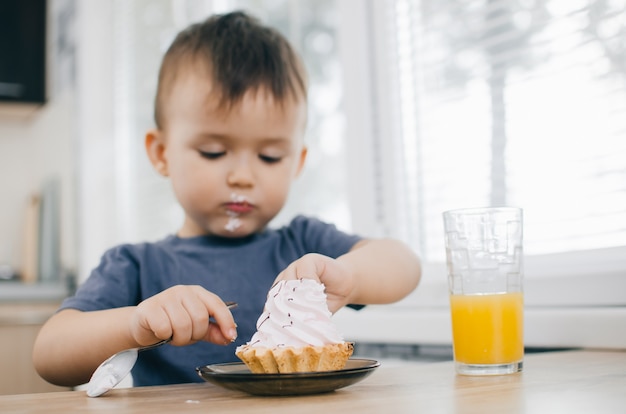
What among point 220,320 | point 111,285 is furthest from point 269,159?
point 220,320

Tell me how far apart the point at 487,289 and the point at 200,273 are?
1.68ft

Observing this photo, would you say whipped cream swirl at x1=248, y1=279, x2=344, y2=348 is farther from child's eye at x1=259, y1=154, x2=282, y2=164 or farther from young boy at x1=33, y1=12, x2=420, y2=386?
child's eye at x1=259, y1=154, x2=282, y2=164

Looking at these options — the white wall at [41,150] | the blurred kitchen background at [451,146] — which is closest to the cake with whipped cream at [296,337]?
the blurred kitchen background at [451,146]

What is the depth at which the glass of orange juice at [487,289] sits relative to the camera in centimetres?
88

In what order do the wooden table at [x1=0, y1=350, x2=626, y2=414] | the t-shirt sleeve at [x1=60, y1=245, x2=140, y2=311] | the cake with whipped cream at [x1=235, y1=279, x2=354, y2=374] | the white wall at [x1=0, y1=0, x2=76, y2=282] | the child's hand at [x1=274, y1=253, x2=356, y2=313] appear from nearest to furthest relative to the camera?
the wooden table at [x1=0, y1=350, x2=626, y2=414]
the cake with whipped cream at [x1=235, y1=279, x2=354, y2=374]
the child's hand at [x1=274, y1=253, x2=356, y2=313]
the t-shirt sleeve at [x1=60, y1=245, x2=140, y2=311]
the white wall at [x1=0, y1=0, x2=76, y2=282]

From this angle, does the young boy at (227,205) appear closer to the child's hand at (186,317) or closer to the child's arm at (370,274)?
the child's arm at (370,274)

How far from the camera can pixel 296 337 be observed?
0.77 meters

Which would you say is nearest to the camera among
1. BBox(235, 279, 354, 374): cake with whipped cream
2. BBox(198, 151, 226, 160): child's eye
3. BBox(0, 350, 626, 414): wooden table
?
BBox(0, 350, 626, 414): wooden table

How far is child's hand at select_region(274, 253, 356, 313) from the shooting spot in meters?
0.87

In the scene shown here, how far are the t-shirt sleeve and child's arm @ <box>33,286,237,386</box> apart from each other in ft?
0.12

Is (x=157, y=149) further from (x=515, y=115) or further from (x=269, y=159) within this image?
(x=515, y=115)

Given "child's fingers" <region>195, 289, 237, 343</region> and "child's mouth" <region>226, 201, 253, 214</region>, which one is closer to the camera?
"child's fingers" <region>195, 289, 237, 343</region>

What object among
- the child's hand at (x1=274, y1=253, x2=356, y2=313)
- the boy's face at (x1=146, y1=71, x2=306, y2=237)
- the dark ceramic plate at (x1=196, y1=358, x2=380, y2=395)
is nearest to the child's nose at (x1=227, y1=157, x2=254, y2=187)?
the boy's face at (x1=146, y1=71, x2=306, y2=237)

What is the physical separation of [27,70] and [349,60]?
2137 mm
